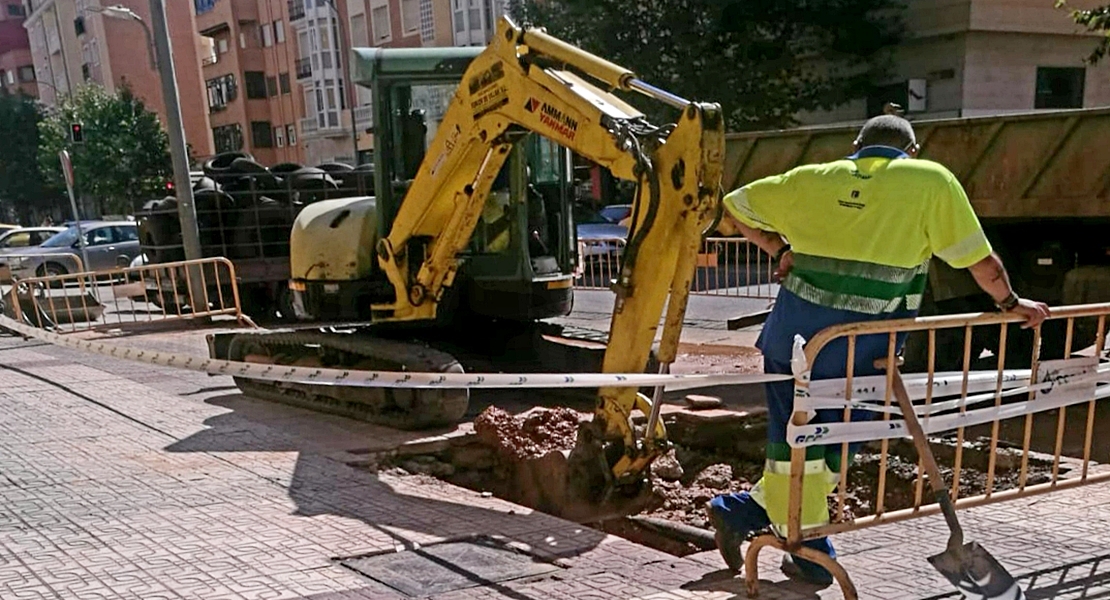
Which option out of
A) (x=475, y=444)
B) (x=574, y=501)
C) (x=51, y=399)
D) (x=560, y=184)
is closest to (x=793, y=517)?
(x=574, y=501)

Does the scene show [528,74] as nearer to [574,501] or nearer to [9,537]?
[574,501]

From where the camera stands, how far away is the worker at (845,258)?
143 inches

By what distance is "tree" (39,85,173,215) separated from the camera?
136 feet

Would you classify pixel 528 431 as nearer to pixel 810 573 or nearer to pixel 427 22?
pixel 810 573

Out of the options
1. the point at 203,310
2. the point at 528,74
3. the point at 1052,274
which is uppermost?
the point at 528,74

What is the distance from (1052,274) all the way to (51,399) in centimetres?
959

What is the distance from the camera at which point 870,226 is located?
12.0ft

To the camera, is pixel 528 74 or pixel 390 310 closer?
pixel 528 74

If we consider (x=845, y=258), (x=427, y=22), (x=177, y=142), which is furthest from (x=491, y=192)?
(x=427, y=22)

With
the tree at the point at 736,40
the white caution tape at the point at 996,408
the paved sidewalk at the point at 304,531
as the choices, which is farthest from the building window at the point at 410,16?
the white caution tape at the point at 996,408

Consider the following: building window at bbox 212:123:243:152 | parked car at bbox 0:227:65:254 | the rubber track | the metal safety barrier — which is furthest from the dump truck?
building window at bbox 212:123:243:152

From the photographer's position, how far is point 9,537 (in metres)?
4.86

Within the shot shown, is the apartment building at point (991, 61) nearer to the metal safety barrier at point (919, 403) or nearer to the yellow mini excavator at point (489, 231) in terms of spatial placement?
the yellow mini excavator at point (489, 231)

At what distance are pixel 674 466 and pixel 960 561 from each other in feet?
8.94
